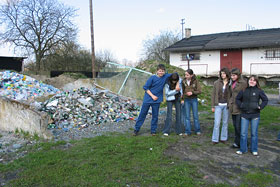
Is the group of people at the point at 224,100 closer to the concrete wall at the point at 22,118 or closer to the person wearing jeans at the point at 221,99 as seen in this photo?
the person wearing jeans at the point at 221,99

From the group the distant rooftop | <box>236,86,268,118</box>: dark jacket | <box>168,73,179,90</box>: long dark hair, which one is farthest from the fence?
the distant rooftop

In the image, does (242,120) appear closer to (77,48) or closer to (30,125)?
(30,125)

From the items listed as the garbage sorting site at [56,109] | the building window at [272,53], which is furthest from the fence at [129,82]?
the building window at [272,53]

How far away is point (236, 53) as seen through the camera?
24500 millimetres

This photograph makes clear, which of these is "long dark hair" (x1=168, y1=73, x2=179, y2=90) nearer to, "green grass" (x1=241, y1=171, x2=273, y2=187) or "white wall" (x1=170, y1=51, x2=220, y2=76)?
"green grass" (x1=241, y1=171, x2=273, y2=187)

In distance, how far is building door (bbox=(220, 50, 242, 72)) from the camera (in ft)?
79.9

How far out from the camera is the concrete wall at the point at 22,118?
6.30m

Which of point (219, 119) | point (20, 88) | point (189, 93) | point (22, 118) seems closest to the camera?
point (219, 119)

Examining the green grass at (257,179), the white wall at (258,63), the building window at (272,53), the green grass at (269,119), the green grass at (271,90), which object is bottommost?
the green grass at (257,179)

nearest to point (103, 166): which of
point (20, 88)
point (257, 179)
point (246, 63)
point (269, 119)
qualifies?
point (257, 179)

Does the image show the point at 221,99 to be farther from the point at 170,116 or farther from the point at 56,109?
the point at 56,109

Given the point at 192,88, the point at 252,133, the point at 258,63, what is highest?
the point at 258,63

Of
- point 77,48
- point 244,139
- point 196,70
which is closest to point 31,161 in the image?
point 244,139

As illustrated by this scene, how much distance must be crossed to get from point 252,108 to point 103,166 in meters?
3.12
